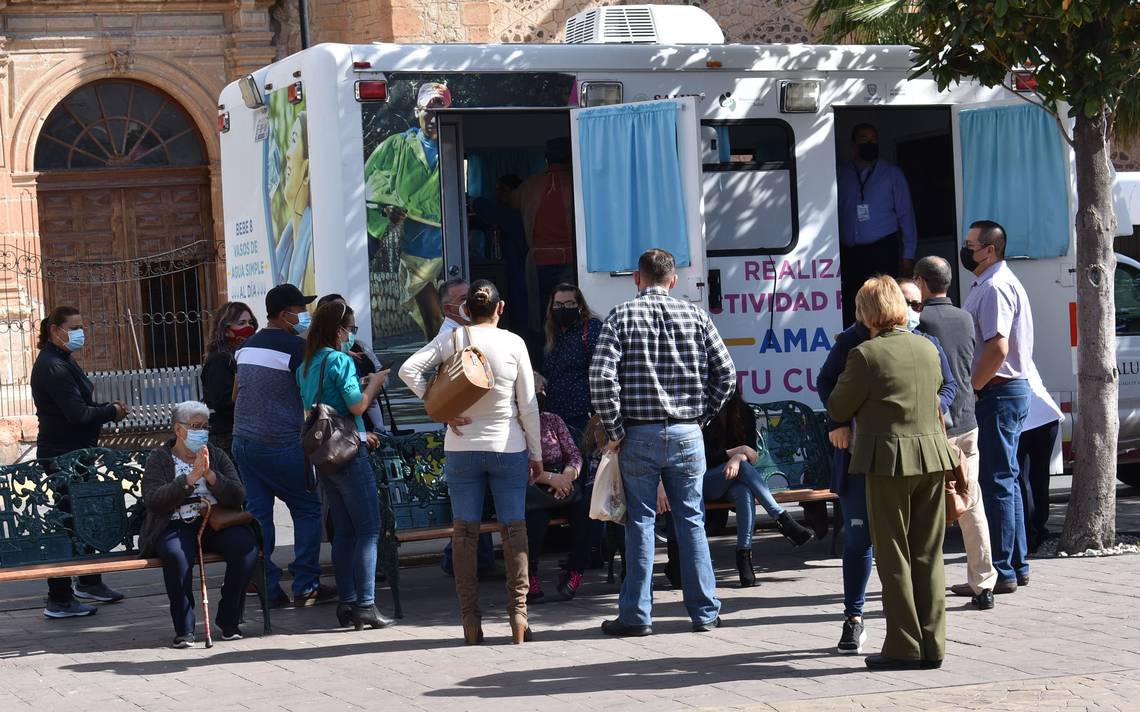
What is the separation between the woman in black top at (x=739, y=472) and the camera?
365 inches

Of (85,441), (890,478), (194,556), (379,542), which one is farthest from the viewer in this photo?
Answer: (85,441)

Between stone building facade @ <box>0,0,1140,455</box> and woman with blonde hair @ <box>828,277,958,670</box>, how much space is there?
1402cm

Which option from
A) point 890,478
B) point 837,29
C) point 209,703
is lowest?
point 209,703

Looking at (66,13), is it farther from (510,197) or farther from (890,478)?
(890,478)

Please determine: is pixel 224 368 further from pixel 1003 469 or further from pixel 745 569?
pixel 1003 469

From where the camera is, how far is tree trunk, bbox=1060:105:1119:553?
9.80 metres

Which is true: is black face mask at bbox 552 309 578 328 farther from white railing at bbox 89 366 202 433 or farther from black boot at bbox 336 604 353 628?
white railing at bbox 89 366 202 433

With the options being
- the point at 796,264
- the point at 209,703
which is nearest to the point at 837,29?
the point at 796,264

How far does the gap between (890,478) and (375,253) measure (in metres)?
3.79

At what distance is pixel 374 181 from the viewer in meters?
9.59

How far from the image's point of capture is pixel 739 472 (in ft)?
30.6

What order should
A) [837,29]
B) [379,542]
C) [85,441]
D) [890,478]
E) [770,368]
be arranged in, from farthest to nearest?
[837,29] < [770,368] < [85,441] < [379,542] < [890,478]

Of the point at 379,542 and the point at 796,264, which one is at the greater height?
the point at 796,264

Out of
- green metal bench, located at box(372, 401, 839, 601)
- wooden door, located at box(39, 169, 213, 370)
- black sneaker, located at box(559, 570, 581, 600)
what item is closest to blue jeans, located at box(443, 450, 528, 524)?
green metal bench, located at box(372, 401, 839, 601)
